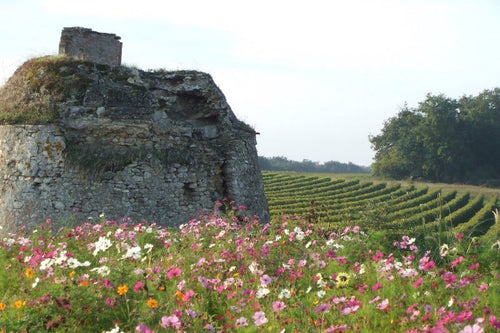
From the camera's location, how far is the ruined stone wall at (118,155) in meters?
9.98

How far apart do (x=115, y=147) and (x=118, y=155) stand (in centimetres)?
23

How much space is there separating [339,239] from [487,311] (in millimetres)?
→ 2722

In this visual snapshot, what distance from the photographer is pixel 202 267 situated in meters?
4.90

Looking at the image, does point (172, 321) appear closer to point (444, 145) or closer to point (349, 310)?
point (349, 310)

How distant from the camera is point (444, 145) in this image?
60.8m

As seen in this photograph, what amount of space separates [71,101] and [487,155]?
63.4m

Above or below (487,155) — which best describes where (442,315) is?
below

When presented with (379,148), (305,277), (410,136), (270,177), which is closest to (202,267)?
(305,277)

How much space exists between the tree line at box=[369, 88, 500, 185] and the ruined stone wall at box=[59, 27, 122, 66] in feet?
176

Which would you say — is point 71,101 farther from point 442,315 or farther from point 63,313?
point 442,315

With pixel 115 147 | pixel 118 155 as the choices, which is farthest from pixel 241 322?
pixel 115 147

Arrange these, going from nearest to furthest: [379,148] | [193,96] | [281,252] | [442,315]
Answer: [442,315] → [281,252] → [193,96] → [379,148]

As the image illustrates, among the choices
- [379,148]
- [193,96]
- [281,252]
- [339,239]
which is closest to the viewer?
[281,252]

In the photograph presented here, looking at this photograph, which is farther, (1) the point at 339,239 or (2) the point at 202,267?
(1) the point at 339,239
